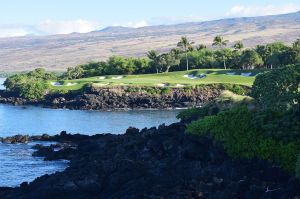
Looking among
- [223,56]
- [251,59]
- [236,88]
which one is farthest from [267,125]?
[223,56]

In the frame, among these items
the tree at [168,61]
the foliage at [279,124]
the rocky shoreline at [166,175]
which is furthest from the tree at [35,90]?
the foliage at [279,124]

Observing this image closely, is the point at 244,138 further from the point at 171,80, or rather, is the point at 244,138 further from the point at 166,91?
the point at 171,80

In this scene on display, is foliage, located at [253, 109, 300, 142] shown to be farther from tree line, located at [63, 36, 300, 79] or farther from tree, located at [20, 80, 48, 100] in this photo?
tree line, located at [63, 36, 300, 79]

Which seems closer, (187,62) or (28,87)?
(28,87)

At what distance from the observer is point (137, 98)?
363 ft

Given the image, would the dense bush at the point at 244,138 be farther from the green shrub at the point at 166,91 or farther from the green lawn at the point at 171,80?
the green lawn at the point at 171,80

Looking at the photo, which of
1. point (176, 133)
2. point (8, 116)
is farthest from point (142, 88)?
point (176, 133)

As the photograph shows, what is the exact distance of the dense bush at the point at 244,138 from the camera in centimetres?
3884

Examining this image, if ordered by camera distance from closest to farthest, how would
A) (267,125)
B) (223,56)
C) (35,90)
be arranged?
(267,125) < (35,90) < (223,56)

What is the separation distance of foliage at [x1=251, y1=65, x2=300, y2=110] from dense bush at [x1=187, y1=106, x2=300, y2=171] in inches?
62.5

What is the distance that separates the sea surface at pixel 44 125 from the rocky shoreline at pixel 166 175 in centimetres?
592

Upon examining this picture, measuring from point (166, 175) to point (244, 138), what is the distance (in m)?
5.76

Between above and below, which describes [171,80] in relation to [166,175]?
below

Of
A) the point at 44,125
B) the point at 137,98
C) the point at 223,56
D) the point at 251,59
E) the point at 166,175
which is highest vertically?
the point at 223,56
